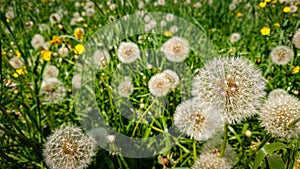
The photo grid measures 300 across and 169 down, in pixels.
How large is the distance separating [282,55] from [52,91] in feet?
4.18

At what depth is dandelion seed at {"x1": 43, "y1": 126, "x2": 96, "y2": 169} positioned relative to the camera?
1.12 meters

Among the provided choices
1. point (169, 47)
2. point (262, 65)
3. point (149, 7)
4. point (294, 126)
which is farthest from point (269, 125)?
point (149, 7)

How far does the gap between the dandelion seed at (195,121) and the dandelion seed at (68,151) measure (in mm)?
339

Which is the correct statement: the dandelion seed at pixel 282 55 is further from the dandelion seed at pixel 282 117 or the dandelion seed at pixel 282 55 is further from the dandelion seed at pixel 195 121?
the dandelion seed at pixel 195 121

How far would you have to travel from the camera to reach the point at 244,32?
9.07 ft

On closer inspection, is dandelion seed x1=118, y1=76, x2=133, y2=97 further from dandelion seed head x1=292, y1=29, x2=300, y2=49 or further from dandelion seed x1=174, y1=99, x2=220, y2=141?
dandelion seed head x1=292, y1=29, x2=300, y2=49

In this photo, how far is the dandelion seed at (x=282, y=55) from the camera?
5.82 ft

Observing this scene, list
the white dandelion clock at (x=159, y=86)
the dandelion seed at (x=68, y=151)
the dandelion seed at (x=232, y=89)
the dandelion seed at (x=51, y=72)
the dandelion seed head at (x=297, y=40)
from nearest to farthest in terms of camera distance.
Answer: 1. the dandelion seed at (x=232, y=89)
2. the dandelion seed at (x=68, y=151)
3. the white dandelion clock at (x=159, y=86)
4. the dandelion seed head at (x=297, y=40)
5. the dandelion seed at (x=51, y=72)

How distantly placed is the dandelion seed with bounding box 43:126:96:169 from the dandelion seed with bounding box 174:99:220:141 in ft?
1.11

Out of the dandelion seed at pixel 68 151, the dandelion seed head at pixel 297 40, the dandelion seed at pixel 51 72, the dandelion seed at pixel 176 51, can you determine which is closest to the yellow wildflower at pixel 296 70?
the dandelion seed head at pixel 297 40

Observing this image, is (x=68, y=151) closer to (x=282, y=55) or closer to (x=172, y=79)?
(x=172, y=79)

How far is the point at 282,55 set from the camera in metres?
1.80

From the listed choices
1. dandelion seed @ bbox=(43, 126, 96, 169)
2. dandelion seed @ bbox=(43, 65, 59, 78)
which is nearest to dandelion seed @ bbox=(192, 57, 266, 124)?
dandelion seed @ bbox=(43, 126, 96, 169)

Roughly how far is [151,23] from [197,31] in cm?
38
